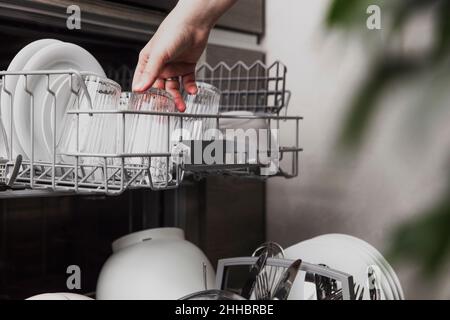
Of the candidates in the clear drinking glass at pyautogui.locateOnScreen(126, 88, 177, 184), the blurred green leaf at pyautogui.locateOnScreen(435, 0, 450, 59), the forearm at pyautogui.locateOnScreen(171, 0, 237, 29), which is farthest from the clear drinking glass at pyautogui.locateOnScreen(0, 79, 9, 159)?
the blurred green leaf at pyautogui.locateOnScreen(435, 0, 450, 59)

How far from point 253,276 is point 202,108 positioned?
246mm

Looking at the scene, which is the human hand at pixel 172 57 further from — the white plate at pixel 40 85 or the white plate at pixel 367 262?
the white plate at pixel 367 262

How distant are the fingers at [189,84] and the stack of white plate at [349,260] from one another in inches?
11.6

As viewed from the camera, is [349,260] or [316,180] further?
[316,180]

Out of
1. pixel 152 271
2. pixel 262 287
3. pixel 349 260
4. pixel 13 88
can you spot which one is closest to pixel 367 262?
pixel 349 260

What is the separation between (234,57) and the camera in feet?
3.39

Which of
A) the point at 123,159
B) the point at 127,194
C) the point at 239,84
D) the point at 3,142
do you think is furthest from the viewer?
the point at 239,84

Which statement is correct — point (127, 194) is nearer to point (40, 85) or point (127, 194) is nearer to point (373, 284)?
point (40, 85)

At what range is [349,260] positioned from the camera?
77 cm

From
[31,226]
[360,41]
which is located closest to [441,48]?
[360,41]

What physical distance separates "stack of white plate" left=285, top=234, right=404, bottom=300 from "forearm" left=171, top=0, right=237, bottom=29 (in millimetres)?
366

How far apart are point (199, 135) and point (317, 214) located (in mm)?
452

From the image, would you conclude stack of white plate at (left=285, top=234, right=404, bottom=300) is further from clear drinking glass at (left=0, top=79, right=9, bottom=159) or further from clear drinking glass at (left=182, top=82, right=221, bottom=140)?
clear drinking glass at (left=0, top=79, right=9, bottom=159)
